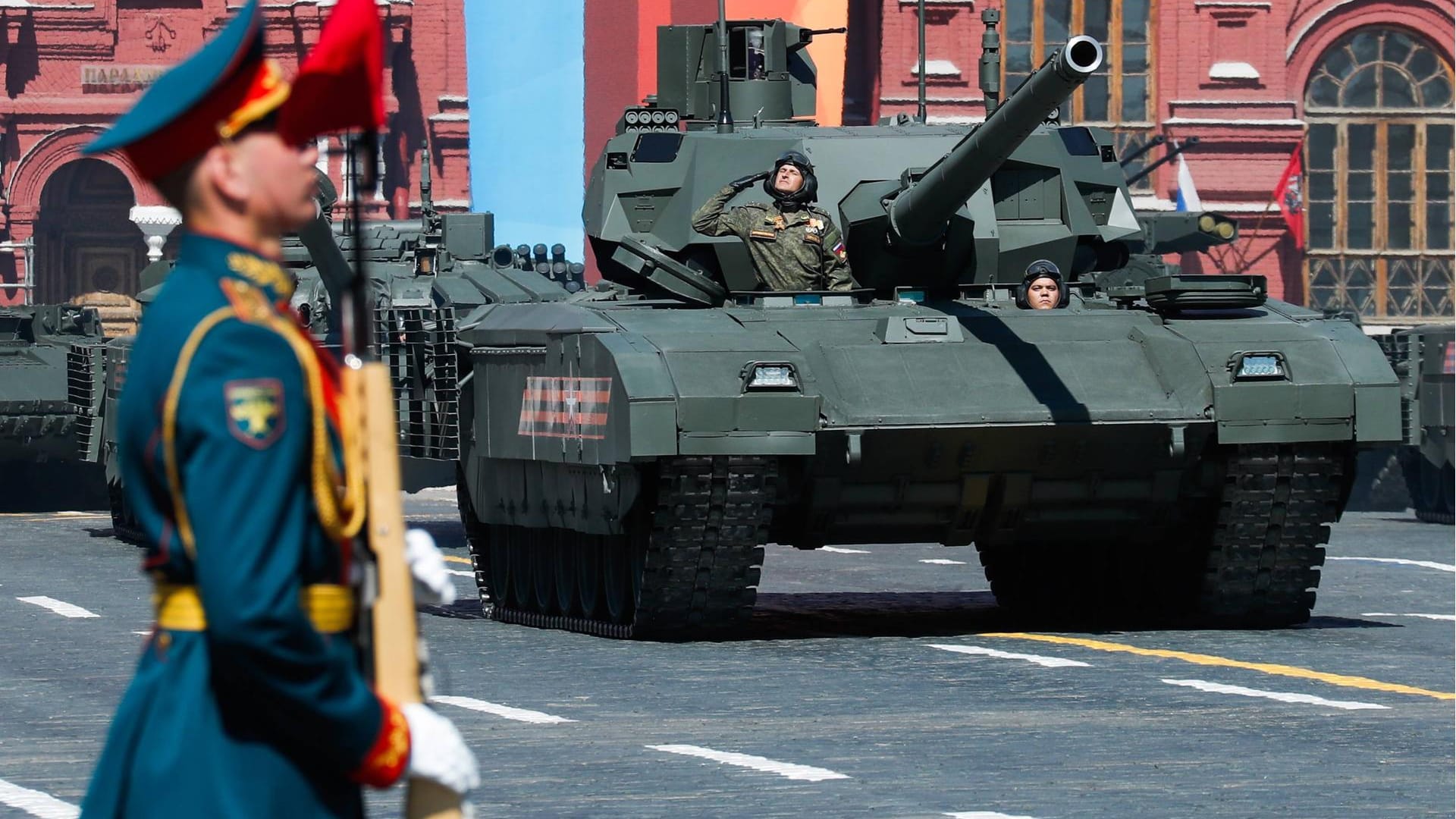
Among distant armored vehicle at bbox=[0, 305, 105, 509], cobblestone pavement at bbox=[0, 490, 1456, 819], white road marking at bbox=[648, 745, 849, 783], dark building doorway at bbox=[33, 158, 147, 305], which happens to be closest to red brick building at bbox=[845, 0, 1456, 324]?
dark building doorway at bbox=[33, 158, 147, 305]

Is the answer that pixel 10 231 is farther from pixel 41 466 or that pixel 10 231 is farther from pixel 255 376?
pixel 255 376

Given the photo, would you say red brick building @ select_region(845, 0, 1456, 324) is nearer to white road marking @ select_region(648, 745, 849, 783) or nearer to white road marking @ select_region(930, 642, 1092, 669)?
white road marking @ select_region(930, 642, 1092, 669)

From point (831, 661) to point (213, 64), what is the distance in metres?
8.89

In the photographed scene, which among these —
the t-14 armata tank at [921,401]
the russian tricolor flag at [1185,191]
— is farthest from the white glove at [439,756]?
the russian tricolor flag at [1185,191]

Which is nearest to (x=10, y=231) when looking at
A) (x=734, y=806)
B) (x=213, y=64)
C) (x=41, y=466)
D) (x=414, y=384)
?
(x=41, y=466)

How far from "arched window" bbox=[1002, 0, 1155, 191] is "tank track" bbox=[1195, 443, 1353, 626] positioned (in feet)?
83.9

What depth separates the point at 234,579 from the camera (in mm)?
3328

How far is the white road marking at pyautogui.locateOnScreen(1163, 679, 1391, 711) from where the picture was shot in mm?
10258

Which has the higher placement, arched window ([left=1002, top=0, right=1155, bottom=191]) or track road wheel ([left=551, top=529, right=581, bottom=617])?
arched window ([left=1002, top=0, right=1155, bottom=191])

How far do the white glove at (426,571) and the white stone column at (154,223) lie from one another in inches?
1485

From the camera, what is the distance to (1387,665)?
11922 millimetres

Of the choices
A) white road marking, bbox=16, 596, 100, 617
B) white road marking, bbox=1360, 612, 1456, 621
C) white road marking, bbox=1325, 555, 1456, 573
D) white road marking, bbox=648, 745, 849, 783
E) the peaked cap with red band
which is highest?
the peaked cap with red band

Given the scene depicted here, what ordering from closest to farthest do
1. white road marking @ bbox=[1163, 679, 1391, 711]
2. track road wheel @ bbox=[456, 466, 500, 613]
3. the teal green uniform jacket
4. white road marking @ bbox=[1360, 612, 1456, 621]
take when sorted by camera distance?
the teal green uniform jacket, white road marking @ bbox=[1163, 679, 1391, 711], white road marking @ bbox=[1360, 612, 1456, 621], track road wheel @ bbox=[456, 466, 500, 613]

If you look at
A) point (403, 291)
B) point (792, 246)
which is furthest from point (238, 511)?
point (403, 291)
